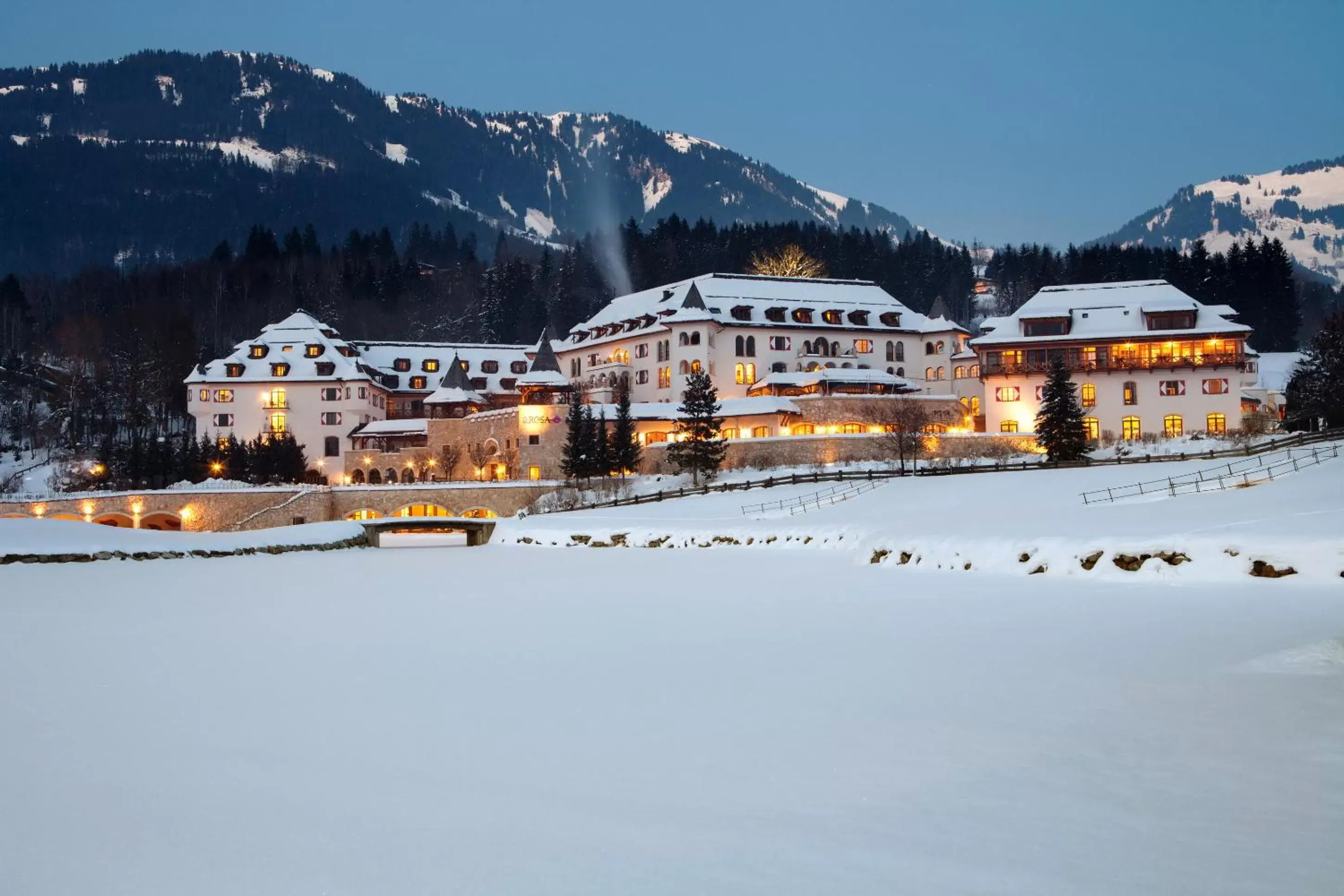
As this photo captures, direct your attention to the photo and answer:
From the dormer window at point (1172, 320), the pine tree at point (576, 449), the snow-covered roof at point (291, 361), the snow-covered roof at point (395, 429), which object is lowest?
the pine tree at point (576, 449)

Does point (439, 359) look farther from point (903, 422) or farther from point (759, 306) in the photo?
point (903, 422)

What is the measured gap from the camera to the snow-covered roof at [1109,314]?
7856cm

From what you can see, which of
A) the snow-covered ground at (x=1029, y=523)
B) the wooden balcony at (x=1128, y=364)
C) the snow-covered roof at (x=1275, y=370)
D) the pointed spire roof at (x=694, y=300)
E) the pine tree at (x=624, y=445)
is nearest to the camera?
the snow-covered ground at (x=1029, y=523)

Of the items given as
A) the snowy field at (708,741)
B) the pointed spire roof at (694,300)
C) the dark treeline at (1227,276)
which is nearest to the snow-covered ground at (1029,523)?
the snowy field at (708,741)

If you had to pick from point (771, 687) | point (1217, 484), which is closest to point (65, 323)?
point (1217, 484)

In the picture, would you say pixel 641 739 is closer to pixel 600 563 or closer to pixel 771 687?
pixel 771 687

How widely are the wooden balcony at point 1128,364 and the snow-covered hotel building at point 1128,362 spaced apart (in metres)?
0.07

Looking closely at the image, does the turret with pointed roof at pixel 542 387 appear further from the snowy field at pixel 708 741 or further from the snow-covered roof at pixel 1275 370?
the snowy field at pixel 708 741

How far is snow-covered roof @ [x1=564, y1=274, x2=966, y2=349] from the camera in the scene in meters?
95.2

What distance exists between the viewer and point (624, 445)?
76.9 metres

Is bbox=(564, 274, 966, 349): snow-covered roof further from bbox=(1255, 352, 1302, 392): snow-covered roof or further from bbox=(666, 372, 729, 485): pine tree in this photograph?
bbox=(1255, 352, 1302, 392): snow-covered roof

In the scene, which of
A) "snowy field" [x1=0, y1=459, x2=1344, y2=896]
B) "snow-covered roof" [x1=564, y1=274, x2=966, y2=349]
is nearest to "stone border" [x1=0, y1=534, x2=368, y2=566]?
"snowy field" [x1=0, y1=459, x2=1344, y2=896]

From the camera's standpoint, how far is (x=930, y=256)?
14962cm

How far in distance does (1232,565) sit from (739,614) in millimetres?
11465
